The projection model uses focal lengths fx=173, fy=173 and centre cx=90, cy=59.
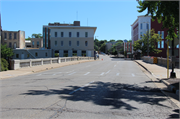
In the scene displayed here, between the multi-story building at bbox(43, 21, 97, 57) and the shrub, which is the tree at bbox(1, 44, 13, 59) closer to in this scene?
the multi-story building at bbox(43, 21, 97, 57)

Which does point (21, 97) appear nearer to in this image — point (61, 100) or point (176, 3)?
point (61, 100)

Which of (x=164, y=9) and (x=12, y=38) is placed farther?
(x=12, y=38)

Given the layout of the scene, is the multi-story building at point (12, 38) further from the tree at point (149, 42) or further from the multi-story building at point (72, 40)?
the tree at point (149, 42)

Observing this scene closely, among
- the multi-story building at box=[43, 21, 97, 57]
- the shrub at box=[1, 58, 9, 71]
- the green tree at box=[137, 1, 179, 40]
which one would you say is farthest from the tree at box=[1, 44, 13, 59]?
the green tree at box=[137, 1, 179, 40]

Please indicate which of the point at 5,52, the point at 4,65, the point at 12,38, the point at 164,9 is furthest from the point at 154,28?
the point at 164,9

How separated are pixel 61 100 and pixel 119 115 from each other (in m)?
2.51

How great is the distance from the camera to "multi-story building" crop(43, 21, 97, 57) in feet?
228

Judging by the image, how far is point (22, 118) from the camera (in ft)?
16.1

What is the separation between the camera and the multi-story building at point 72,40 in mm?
69625

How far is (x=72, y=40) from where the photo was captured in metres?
69.9

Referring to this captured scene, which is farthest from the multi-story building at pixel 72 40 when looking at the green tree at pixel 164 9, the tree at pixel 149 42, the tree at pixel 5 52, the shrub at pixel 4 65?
the green tree at pixel 164 9

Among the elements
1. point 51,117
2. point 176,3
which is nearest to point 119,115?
point 51,117

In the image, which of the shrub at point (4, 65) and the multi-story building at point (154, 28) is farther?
the multi-story building at point (154, 28)

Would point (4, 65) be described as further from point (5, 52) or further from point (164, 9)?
point (5, 52)
